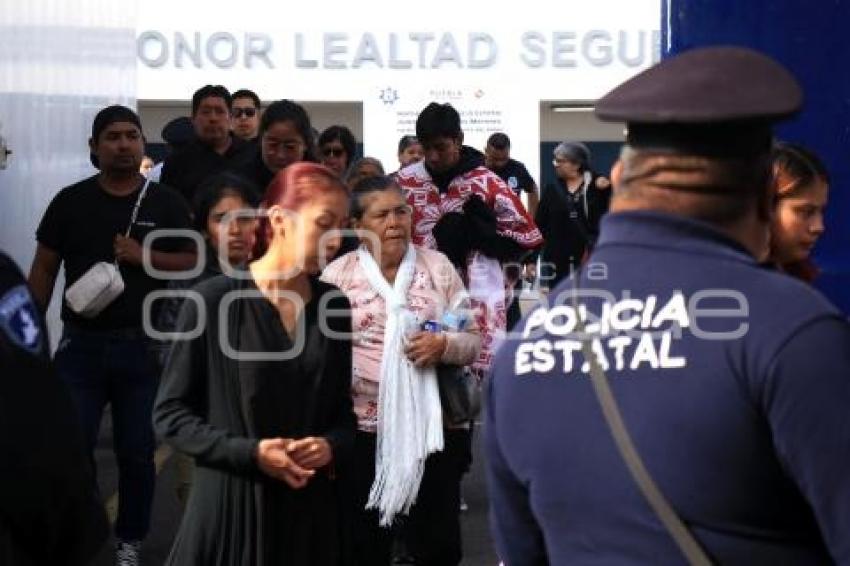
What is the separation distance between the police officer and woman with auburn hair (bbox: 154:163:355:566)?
173 cm

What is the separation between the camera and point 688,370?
2.54 m

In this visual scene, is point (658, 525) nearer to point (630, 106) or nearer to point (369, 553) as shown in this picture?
point (630, 106)

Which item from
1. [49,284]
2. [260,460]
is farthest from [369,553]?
[49,284]

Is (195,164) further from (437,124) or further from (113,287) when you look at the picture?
(113,287)

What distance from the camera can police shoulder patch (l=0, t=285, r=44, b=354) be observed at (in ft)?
9.20

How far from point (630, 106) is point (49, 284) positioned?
550 centimetres

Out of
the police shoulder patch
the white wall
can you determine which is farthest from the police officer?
the white wall

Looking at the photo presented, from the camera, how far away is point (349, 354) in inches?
194

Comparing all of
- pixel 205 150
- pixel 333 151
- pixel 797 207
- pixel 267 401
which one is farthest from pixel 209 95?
pixel 797 207

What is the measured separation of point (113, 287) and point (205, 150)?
1942 millimetres

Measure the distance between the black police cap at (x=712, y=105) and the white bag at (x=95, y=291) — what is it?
5022 millimetres

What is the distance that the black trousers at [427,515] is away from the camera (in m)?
6.16

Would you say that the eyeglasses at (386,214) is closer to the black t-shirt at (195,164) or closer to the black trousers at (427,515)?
the black trousers at (427,515)

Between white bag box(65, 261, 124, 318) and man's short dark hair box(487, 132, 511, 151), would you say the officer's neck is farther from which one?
man's short dark hair box(487, 132, 511, 151)
